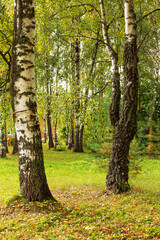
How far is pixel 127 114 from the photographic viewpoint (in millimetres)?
7258

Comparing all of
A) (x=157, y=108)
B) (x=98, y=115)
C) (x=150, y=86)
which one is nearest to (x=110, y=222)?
(x=98, y=115)

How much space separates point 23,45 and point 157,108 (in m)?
21.4

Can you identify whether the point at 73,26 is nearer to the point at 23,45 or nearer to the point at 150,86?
the point at 23,45

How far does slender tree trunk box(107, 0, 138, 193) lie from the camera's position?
285 inches

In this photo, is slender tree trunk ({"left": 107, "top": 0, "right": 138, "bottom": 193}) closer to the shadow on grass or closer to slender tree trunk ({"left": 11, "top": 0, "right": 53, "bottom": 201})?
the shadow on grass

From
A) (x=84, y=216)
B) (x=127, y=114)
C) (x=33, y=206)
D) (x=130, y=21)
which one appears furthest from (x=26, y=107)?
(x=130, y=21)

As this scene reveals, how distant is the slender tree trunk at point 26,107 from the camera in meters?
5.72

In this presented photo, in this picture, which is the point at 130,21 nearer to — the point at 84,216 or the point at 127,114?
the point at 127,114

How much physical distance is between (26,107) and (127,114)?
313 centimetres

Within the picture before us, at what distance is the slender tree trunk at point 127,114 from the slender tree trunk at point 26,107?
2.46 metres

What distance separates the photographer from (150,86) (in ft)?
87.2

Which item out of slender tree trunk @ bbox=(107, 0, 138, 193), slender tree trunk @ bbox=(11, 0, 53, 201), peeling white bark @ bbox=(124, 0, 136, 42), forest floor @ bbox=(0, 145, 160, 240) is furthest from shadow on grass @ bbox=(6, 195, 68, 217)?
peeling white bark @ bbox=(124, 0, 136, 42)

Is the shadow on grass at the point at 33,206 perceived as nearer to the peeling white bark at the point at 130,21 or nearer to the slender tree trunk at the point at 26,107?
the slender tree trunk at the point at 26,107

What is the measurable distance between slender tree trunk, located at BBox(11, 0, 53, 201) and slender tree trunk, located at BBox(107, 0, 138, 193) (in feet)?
8.08
